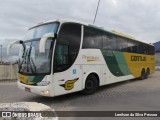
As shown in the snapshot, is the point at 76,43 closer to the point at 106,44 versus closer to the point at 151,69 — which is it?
the point at 106,44

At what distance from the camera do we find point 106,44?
10562mm

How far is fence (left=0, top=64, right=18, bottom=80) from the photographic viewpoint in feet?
61.3

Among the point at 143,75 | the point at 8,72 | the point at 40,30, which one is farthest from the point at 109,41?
the point at 8,72

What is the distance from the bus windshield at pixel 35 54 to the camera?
296 inches

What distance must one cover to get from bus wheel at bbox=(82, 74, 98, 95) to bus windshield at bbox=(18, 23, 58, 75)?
2448 millimetres

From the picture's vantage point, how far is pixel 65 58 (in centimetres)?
797

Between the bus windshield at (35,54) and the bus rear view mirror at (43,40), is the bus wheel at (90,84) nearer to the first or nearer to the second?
the bus windshield at (35,54)

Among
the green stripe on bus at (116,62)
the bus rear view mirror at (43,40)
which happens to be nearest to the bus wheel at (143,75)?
the green stripe on bus at (116,62)

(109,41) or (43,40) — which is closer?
(43,40)

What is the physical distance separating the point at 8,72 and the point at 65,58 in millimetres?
12553

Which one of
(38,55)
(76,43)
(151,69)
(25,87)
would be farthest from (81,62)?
(151,69)

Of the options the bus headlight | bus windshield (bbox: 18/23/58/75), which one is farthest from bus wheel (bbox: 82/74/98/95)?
bus windshield (bbox: 18/23/58/75)

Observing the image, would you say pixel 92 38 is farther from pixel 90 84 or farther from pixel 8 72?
pixel 8 72

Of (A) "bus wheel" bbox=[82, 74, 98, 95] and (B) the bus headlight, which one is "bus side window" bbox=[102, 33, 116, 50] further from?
(B) the bus headlight
